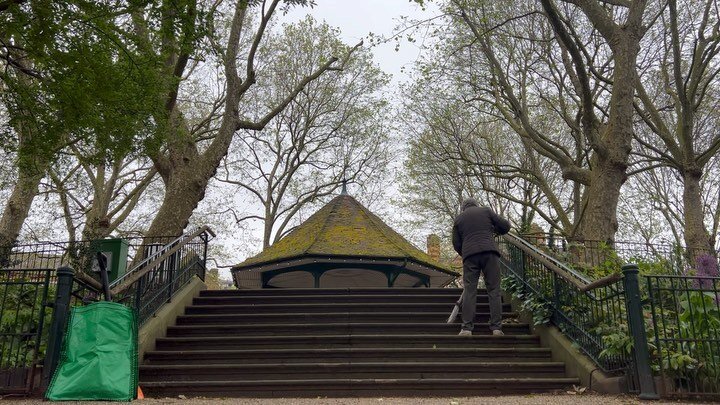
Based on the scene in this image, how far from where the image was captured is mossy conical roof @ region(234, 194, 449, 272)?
568 inches

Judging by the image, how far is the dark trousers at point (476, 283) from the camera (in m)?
8.27

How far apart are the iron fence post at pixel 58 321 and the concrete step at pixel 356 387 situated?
Result: 3.41 feet

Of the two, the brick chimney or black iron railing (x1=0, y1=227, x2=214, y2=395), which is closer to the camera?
black iron railing (x1=0, y1=227, x2=214, y2=395)

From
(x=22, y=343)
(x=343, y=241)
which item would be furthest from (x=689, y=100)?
(x=22, y=343)

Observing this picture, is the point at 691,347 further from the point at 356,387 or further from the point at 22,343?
the point at 22,343

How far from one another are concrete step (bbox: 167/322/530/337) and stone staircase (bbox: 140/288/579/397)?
0.01 m

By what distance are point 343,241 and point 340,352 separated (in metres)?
7.36

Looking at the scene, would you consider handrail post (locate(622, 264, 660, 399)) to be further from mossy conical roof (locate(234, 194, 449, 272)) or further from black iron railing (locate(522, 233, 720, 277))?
mossy conical roof (locate(234, 194, 449, 272))

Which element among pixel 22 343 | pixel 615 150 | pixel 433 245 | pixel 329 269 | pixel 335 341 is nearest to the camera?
pixel 22 343

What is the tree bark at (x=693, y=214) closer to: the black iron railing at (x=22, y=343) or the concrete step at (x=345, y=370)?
the concrete step at (x=345, y=370)

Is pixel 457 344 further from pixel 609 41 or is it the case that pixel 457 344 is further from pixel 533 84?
pixel 533 84

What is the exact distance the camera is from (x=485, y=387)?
6.84 m

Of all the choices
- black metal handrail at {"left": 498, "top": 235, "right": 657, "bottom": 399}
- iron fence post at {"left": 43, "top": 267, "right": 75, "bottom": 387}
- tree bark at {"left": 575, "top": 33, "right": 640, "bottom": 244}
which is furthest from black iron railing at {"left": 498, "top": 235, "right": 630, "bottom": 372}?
iron fence post at {"left": 43, "top": 267, "right": 75, "bottom": 387}

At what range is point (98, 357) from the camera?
5.61m
